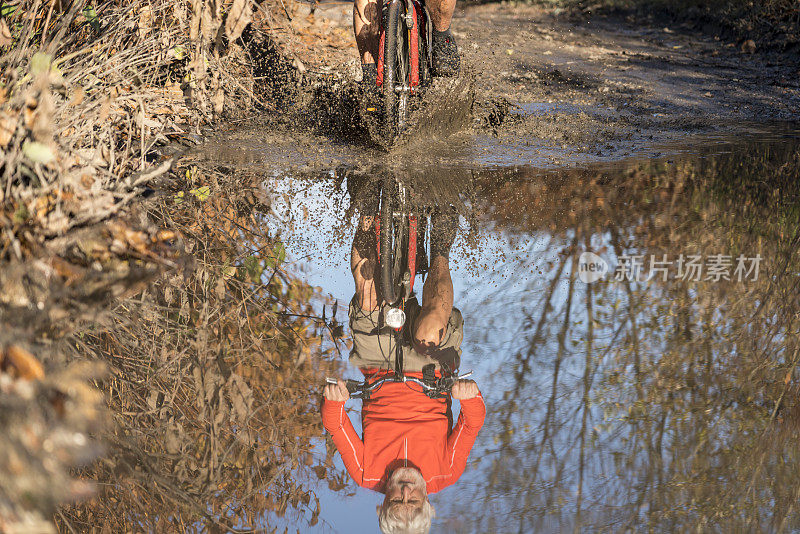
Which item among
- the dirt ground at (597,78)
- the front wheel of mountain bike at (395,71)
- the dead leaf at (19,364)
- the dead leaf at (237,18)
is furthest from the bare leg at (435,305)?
the dead leaf at (237,18)

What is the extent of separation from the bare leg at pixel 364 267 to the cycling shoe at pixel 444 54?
2260 mm

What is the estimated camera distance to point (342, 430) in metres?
2.82

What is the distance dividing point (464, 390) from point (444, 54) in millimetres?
4161

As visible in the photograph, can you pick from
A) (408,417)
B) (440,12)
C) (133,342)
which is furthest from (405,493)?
(440,12)

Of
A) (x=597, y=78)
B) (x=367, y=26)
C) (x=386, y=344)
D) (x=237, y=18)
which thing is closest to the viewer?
(x=386, y=344)

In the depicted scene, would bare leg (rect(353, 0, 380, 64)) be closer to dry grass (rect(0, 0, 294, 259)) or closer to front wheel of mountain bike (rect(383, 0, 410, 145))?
front wheel of mountain bike (rect(383, 0, 410, 145))

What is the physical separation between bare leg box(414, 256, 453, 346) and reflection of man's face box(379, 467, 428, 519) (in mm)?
916

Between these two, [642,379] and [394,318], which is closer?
[642,379]

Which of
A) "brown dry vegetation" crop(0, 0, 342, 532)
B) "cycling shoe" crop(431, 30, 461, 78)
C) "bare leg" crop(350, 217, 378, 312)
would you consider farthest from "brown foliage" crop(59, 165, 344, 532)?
"cycling shoe" crop(431, 30, 461, 78)

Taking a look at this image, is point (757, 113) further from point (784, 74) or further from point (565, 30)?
point (565, 30)

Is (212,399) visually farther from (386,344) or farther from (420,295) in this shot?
(420,295)

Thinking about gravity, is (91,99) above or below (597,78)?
above

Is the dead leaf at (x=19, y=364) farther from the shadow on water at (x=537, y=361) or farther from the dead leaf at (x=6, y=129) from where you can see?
the dead leaf at (x=6, y=129)

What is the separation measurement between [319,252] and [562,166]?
2.39 metres
